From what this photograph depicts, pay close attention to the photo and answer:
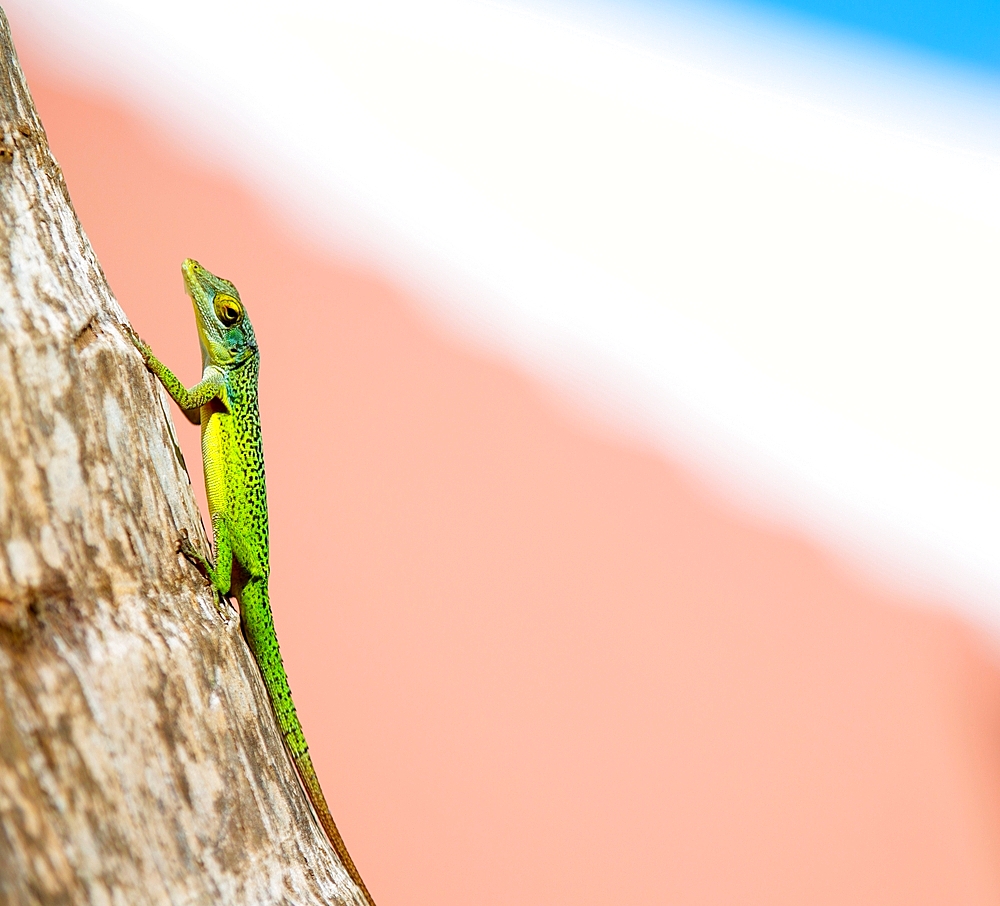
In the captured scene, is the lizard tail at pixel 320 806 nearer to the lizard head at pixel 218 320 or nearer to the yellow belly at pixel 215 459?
the yellow belly at pixel 215 459

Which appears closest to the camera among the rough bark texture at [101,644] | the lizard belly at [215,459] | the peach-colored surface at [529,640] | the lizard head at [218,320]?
the rough bark texture at [101,644]

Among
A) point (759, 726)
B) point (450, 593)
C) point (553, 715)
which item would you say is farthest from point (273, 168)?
point (759, 726)

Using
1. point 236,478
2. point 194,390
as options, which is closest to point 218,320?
point 194,390

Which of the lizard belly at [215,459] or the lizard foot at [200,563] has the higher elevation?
the lizard belly at [215,459]

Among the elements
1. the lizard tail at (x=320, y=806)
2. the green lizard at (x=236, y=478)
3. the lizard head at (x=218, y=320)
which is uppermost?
the lizard head at (x=218, y=320)

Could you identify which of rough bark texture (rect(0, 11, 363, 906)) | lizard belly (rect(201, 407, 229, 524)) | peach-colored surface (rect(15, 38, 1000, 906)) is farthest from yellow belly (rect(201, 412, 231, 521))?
peach-colored surface (rect(15, 38, 1000, 906))

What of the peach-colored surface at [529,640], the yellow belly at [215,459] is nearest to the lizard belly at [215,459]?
the yellow belly at [215,459]

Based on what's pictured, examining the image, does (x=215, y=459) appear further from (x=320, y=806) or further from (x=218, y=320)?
(x=320, y=806)

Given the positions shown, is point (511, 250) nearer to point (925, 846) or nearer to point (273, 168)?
point (273, 168)
